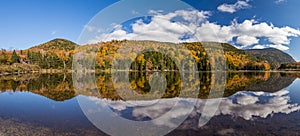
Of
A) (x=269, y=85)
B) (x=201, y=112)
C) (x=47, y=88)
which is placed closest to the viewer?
(x=201, y=112)

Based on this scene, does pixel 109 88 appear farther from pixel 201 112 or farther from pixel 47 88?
pixel 201 112

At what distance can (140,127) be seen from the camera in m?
11.6

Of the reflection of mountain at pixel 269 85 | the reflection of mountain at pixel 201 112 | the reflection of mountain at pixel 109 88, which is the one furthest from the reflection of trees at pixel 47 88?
the reflection of mountain at pixel 269 85

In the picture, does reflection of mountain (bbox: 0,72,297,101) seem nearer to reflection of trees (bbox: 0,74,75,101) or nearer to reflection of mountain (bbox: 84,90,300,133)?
reflection of trees (bbox: 0,74,75,101)

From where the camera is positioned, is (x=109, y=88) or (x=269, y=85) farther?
(x=269, y=85)

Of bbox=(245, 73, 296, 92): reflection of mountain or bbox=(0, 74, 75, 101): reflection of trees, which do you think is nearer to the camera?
bbox=(0, 74, 75, 101): reflection of trees

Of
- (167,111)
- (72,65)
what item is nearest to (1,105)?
(167,111)

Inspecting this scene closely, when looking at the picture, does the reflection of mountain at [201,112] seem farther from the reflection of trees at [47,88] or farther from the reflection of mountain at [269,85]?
the reflection of mountain at [269,85]

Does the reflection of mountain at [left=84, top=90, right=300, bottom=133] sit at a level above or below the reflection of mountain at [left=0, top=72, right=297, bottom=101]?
below

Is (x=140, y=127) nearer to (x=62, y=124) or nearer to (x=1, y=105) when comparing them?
(x=62, y=124)

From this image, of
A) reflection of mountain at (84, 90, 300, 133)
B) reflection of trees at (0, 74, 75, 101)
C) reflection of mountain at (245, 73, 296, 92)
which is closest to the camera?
reflection of mountain at (84, 90, 300, 133)

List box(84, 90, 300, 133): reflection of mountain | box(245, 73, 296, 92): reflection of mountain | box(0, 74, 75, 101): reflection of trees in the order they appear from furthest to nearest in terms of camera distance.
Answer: box(245, 73, 296, 92): reflection of mountain < box(0, 74, 75, 101): reflection of trees < box(84, 90, 300, 133): reflection of mountain

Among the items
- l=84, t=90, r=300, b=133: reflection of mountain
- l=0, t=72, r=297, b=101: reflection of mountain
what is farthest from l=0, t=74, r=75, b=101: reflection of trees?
l=84, t=90, r=300, b=133: reflection of mountain

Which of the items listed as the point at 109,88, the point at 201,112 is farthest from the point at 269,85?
the point at 201,112
